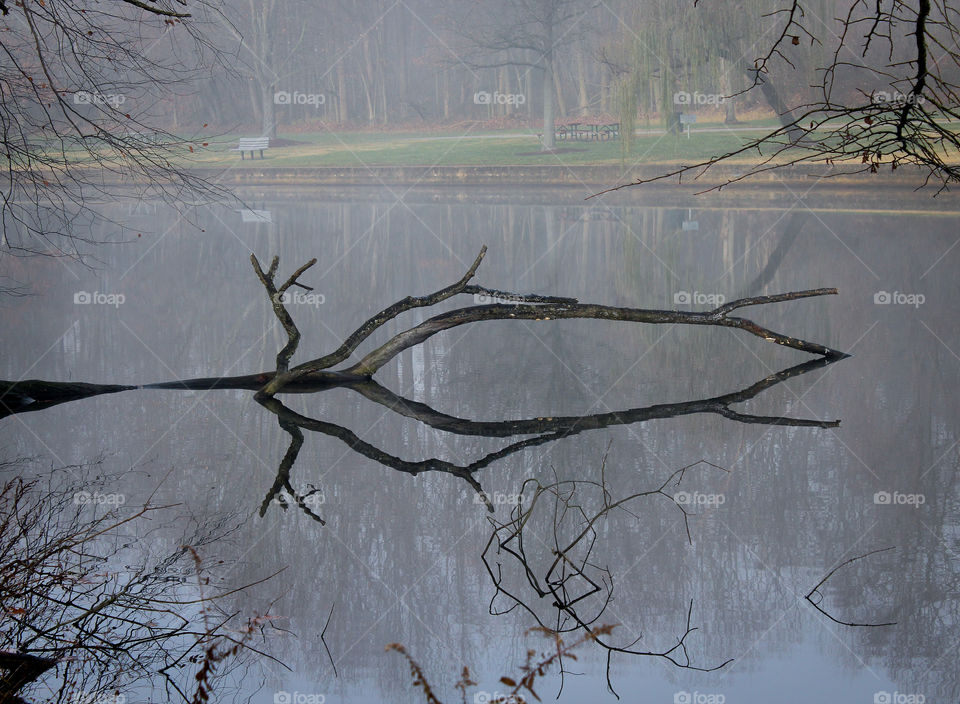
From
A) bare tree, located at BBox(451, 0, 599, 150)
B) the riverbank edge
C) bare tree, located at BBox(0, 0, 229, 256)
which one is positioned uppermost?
bare tree, located at BBox(451, 0, 599, 150)

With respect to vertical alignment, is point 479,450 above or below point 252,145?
below

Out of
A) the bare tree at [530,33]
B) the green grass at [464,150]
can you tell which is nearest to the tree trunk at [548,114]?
the bare tree at [530,33]

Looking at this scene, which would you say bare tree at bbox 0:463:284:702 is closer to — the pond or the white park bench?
the pond

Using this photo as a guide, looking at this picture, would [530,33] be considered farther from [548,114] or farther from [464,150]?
[464,150]

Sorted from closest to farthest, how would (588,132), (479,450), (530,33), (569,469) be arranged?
(569,469) → (479,450) → (588,132) → (530,33)

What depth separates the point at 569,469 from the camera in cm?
482

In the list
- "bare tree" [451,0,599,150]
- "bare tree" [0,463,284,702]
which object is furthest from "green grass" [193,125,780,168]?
"bare tree" [0,463,284,702]

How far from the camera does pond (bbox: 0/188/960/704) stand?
323 cm

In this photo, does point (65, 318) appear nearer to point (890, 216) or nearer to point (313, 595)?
point (313, 595)

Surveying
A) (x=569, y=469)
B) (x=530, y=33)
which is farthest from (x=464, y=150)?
(x=569, y=469)

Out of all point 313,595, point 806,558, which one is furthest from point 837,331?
point 313,595

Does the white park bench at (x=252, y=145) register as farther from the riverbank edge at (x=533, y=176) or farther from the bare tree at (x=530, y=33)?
the bare tree at (x=530, y=33)

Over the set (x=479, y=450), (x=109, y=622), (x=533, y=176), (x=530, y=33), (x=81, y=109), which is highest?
(x=530, y=33)

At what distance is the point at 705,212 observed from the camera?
743 inches
